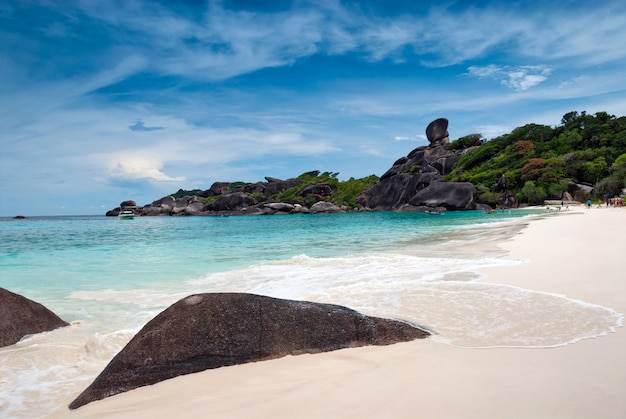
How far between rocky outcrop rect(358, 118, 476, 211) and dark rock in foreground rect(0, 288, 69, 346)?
54.7m

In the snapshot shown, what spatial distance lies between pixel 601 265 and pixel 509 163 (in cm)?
6264

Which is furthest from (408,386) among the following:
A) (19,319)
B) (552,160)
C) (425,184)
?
(425,184)

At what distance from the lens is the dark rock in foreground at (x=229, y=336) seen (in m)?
3.27

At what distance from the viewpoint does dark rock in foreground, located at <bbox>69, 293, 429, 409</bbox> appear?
10.7ft

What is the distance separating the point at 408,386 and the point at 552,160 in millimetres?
59433

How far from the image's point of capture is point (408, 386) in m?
2.68

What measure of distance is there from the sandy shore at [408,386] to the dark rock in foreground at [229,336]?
4.8 inches

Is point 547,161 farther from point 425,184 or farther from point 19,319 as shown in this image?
point 19,319

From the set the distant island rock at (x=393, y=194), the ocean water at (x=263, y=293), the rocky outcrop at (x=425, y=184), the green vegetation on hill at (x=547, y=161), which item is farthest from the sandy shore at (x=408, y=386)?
the distant island rock at (x=393, y=194)

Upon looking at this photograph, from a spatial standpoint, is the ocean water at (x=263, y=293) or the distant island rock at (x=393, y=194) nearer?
the ocean water at (x=263, y=293)

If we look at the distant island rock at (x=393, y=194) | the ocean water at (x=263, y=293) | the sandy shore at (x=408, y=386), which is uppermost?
the distant island rock at (x=393, y=194)

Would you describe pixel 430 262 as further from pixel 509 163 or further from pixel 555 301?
pixel 509 163

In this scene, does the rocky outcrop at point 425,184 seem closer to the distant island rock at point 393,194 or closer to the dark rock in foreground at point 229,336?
the distant island rock at point 393,194

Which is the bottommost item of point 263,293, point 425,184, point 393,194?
point 263,293
